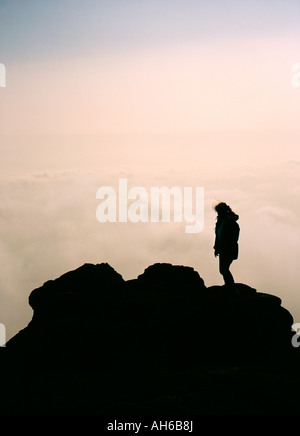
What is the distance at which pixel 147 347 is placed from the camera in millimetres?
23344

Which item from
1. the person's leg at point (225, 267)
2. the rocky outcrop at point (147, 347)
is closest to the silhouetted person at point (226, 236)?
the person's leg at point (225, 267)

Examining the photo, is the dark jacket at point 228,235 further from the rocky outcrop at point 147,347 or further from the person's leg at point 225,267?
the rocky outcrop at point 147,347

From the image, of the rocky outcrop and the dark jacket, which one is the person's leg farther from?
the rocky outcrop

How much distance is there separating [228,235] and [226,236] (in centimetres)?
8

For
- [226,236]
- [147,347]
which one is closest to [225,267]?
[226,236]

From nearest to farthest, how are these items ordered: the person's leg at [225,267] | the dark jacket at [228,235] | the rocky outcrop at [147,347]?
the rocky outcrop at [147,347] → the dark jacket at [228,235] → the person's leg at [225,267]

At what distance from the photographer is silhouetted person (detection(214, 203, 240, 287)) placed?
72.4 feet

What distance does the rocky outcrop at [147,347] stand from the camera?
18781 millimetres

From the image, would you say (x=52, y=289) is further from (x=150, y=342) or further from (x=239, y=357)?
(x=239, y=357)

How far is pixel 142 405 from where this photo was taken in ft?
58.3

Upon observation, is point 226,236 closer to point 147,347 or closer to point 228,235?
point 228,235
